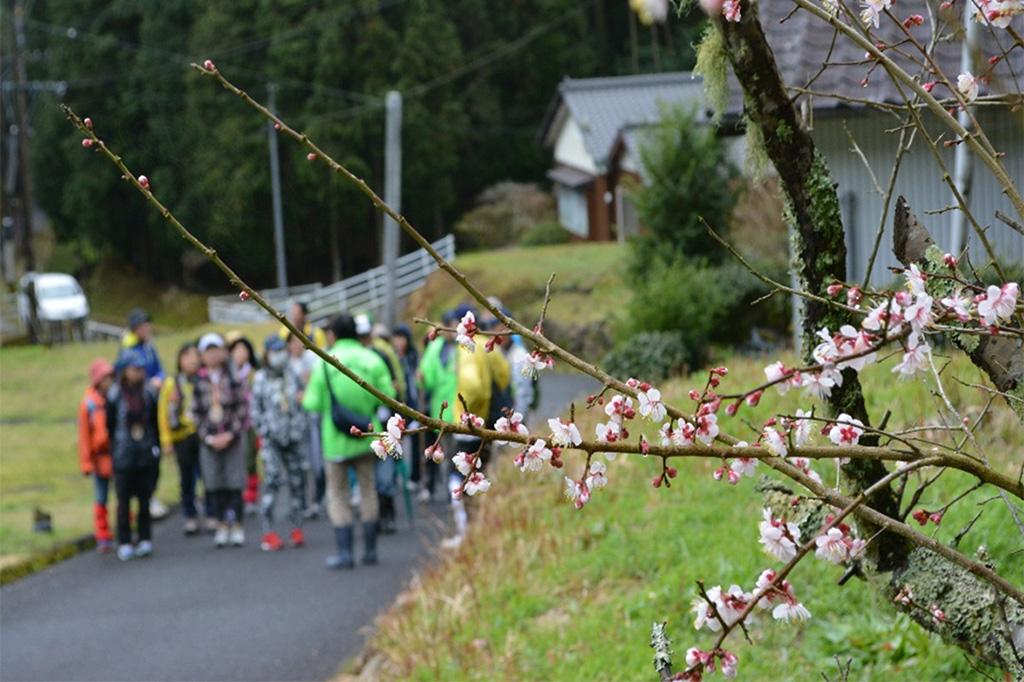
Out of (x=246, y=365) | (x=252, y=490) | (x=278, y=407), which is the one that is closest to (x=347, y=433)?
(x=278, y=407)

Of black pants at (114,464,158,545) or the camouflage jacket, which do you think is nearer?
black pants at (114,464,158,545)

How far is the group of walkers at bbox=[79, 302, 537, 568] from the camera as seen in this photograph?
37.1 feet

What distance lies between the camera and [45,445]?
2092 cm

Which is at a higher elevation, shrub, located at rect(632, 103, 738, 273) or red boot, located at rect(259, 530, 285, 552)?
shrub, located at rect(632, 103, 738, 273)

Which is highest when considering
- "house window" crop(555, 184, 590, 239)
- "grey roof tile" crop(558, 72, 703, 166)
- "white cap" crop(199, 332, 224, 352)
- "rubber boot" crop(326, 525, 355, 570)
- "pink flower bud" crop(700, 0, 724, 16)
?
"grey roof tile" crop(558, 72, 703, 166)

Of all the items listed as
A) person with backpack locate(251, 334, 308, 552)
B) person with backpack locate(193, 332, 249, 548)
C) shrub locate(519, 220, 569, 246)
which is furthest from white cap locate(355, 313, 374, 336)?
shrub locate(519, 220, 569, 246)

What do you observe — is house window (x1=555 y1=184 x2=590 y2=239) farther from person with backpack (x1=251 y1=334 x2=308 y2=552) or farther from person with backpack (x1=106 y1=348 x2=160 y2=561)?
person with backpack (x1=106 y1=348 x2=160 y2=561)

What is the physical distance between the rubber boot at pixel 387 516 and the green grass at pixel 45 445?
2.85 metres

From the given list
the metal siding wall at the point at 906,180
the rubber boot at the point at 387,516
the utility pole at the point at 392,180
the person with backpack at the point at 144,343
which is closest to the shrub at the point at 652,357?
the metal siding wall at the point at 906,180

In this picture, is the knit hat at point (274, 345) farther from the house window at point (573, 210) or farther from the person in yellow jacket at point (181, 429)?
the house window at point (573, 210)

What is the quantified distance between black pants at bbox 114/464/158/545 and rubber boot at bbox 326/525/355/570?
1.91m

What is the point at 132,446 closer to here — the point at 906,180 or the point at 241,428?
the point at 241,428

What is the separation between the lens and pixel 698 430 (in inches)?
107

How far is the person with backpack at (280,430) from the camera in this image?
12.5m
